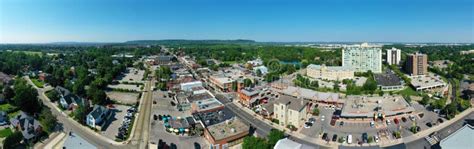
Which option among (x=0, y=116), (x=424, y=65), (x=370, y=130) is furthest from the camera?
(x=424, y=65)

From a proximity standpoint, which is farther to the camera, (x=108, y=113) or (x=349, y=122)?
(x=108, y=113)

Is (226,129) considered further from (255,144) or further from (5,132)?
(5,132)

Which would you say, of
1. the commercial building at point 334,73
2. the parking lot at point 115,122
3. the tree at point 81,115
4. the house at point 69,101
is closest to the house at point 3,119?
the house at point 69,101

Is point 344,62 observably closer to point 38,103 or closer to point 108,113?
point 108,113

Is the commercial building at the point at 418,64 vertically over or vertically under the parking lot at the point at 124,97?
over

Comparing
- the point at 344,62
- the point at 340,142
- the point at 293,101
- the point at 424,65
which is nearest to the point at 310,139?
the point at 340,142

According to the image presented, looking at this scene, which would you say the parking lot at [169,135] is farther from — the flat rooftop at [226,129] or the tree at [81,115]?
the tree at [81,115]
